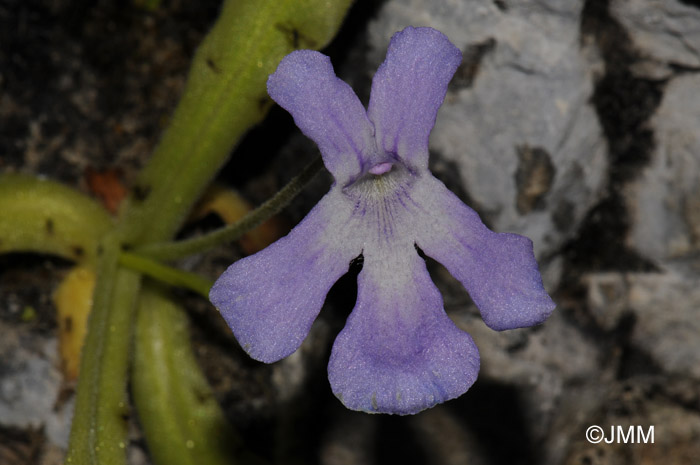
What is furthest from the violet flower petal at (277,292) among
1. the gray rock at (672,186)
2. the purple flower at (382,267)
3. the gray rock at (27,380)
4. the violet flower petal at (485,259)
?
the gray rock at (672,186)

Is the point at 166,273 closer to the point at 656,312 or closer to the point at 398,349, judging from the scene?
the point at 398,349

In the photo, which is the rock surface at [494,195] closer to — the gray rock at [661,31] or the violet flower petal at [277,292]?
the gray rock at [661,31]

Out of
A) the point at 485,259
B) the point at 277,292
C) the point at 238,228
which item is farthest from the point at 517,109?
the point at 277,292

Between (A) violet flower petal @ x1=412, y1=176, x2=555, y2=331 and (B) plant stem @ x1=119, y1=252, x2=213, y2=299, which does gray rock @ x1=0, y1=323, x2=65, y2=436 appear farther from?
(A) violet flower petal @ x1=412, y1=176, x2=555, y2=331

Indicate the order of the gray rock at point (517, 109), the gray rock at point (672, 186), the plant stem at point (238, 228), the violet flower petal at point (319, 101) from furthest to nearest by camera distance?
1. the gray rock at point (672, 186)
2. the gray rock at point (517, 109)
3. the plant stem at point (238, 228)
4. the violet flower petal at point (319, 101)

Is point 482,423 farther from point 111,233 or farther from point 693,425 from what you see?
point 111,233

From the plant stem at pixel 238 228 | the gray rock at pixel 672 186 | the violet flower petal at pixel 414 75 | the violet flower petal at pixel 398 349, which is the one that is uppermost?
the violet flower petal at pixel 414 75

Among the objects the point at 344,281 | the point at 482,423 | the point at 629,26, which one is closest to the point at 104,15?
the point at 344,281
